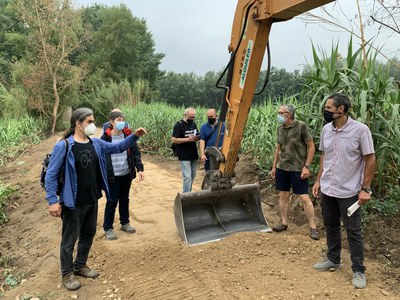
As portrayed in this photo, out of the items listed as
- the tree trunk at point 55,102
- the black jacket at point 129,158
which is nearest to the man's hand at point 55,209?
the black jacket at point 129,158

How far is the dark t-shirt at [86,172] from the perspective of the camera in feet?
11.2

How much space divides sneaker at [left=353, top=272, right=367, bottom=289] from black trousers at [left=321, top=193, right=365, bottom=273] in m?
0.04

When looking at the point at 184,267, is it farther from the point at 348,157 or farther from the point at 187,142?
the point at 187,142

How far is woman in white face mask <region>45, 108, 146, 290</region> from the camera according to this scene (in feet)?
10.8

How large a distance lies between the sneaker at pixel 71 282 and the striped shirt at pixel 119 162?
1.35 metres

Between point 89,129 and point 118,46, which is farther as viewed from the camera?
point 118,46

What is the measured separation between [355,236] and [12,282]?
366 centimetres

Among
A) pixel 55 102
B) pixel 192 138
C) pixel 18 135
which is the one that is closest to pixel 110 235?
pixel 192 138

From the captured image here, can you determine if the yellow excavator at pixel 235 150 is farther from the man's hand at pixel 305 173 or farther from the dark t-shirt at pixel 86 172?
the dark t-shirt at pixel 86 172

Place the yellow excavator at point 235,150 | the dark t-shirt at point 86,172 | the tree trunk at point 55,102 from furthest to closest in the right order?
the tree trunk at point 55,102 < the yellow excavator at point 235,150 < the dark t-shirt at point 86,172

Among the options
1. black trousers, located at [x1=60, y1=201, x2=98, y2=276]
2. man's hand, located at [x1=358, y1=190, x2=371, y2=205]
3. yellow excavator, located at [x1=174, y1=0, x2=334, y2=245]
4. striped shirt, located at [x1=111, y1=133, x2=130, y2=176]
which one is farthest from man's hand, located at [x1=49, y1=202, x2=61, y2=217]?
man's hand, located at [x1=358, y1=190, x2=371, y2=205]

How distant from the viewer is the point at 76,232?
348cm

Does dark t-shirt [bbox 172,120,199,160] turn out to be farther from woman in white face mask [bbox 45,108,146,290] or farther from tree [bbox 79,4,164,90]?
tree [bbox 79,4,164,90]

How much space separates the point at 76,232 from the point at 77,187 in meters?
0.45
